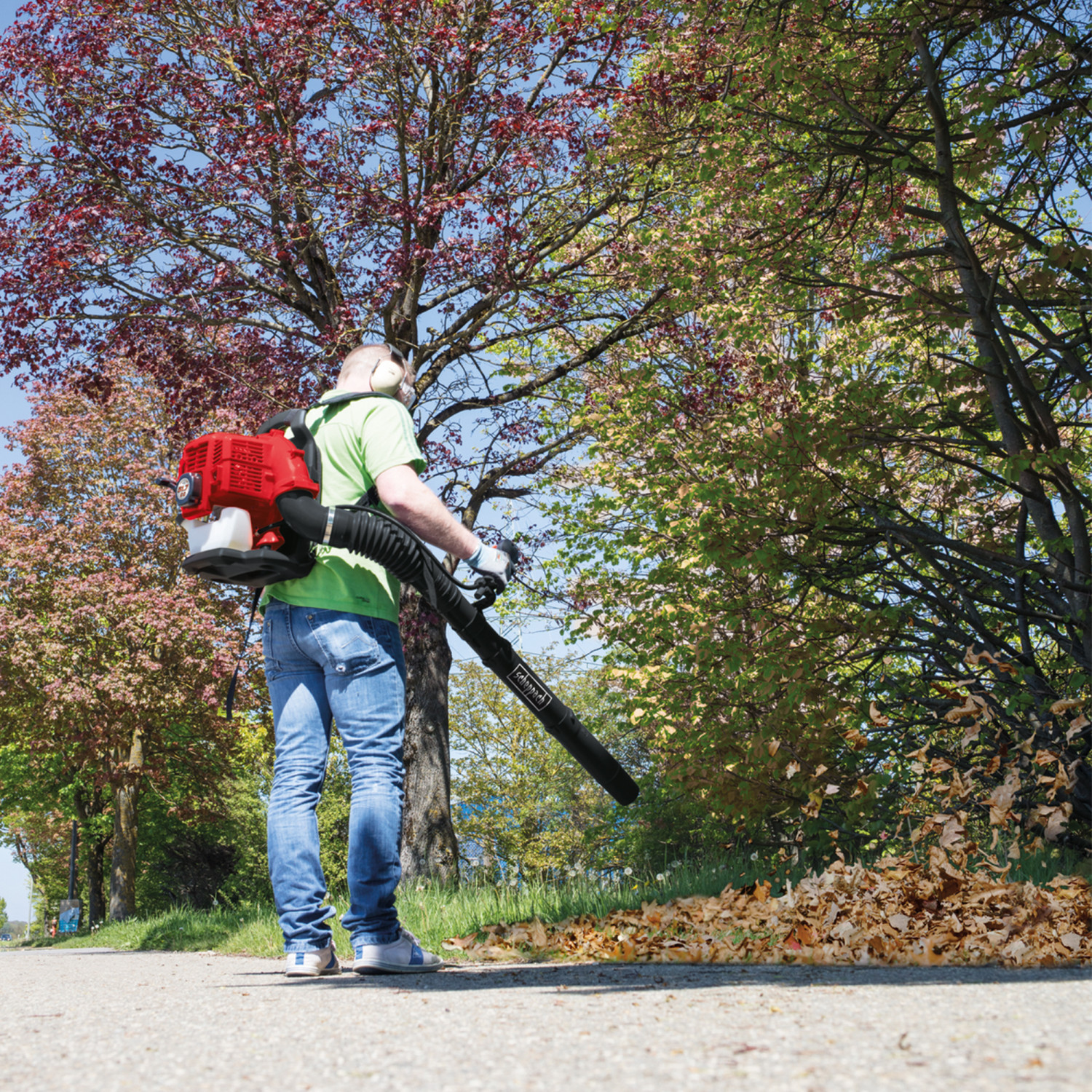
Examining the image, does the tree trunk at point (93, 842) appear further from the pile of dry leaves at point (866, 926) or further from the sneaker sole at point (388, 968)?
the sneaker sole at point (388, 968)

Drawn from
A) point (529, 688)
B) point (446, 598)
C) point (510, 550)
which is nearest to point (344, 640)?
point (446, 598)

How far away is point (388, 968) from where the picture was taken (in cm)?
344

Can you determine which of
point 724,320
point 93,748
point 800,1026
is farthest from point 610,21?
point 93,748

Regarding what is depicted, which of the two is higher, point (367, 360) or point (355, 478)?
point (367, 360)

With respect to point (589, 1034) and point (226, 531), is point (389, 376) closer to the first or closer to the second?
point (226, 531)

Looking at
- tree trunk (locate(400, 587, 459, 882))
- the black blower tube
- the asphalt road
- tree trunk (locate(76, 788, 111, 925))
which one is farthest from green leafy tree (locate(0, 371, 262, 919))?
the asphalt road

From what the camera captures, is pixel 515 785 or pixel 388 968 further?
pixel 515 785

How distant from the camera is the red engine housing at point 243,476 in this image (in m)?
3.52

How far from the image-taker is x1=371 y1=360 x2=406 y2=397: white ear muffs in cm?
403

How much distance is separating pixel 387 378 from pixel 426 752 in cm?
604

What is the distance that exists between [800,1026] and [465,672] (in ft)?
83.3

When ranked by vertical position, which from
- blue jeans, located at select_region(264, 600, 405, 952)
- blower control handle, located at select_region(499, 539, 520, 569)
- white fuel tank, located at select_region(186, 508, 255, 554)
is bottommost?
blue jeans, located at select_region(264, 600, 405, 952)

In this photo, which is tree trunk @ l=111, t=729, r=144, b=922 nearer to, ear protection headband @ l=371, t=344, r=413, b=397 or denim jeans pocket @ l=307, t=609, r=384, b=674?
ear protection headband @ l=371, t=344, r=413, b=397

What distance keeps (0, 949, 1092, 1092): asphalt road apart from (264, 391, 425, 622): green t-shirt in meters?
1.27
